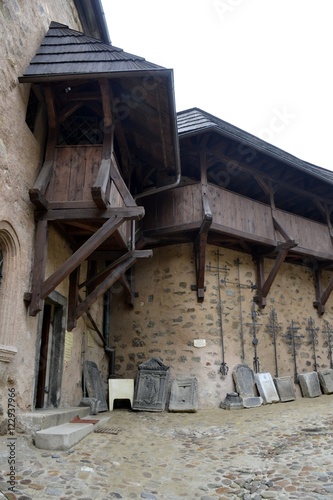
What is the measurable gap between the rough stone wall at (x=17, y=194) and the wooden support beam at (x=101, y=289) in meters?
1.37

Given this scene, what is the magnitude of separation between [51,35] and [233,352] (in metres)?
6.63

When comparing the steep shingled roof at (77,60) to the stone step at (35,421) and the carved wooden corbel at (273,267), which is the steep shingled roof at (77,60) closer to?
the stone step at (35,421)

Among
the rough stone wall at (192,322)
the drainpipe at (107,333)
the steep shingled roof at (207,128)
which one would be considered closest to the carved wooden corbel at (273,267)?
the rough stone wall at (192,322)

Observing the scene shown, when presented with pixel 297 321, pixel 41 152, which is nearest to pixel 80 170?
pixel 41 152

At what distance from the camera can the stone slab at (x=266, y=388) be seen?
830 centimetres

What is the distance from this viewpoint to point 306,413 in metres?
6.96

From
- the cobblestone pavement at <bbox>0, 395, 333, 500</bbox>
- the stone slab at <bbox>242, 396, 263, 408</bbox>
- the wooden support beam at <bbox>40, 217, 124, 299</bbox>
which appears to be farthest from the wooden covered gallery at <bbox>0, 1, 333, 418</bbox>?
the cobblestone pavement at <bbox>0, 395, 333, 500</bbox>

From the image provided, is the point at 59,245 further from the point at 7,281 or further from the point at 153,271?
the point at 153,271

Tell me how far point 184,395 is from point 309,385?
317 centimetres

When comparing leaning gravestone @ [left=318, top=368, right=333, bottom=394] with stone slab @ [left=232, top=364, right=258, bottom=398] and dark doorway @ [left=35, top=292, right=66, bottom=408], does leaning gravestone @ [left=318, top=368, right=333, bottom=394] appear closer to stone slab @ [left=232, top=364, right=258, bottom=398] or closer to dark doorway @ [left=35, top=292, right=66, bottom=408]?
stone slab @ [left=232, top=364, right=258, bottom=398]

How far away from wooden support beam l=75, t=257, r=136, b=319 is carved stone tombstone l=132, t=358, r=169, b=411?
2190mm

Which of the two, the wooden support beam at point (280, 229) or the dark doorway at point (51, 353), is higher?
the wooden support beam at point (280, 229)

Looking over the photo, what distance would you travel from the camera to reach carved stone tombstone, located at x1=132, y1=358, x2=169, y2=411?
7672 millimetres

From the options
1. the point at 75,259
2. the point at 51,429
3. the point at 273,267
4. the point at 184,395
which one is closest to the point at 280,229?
the point at 273,267
